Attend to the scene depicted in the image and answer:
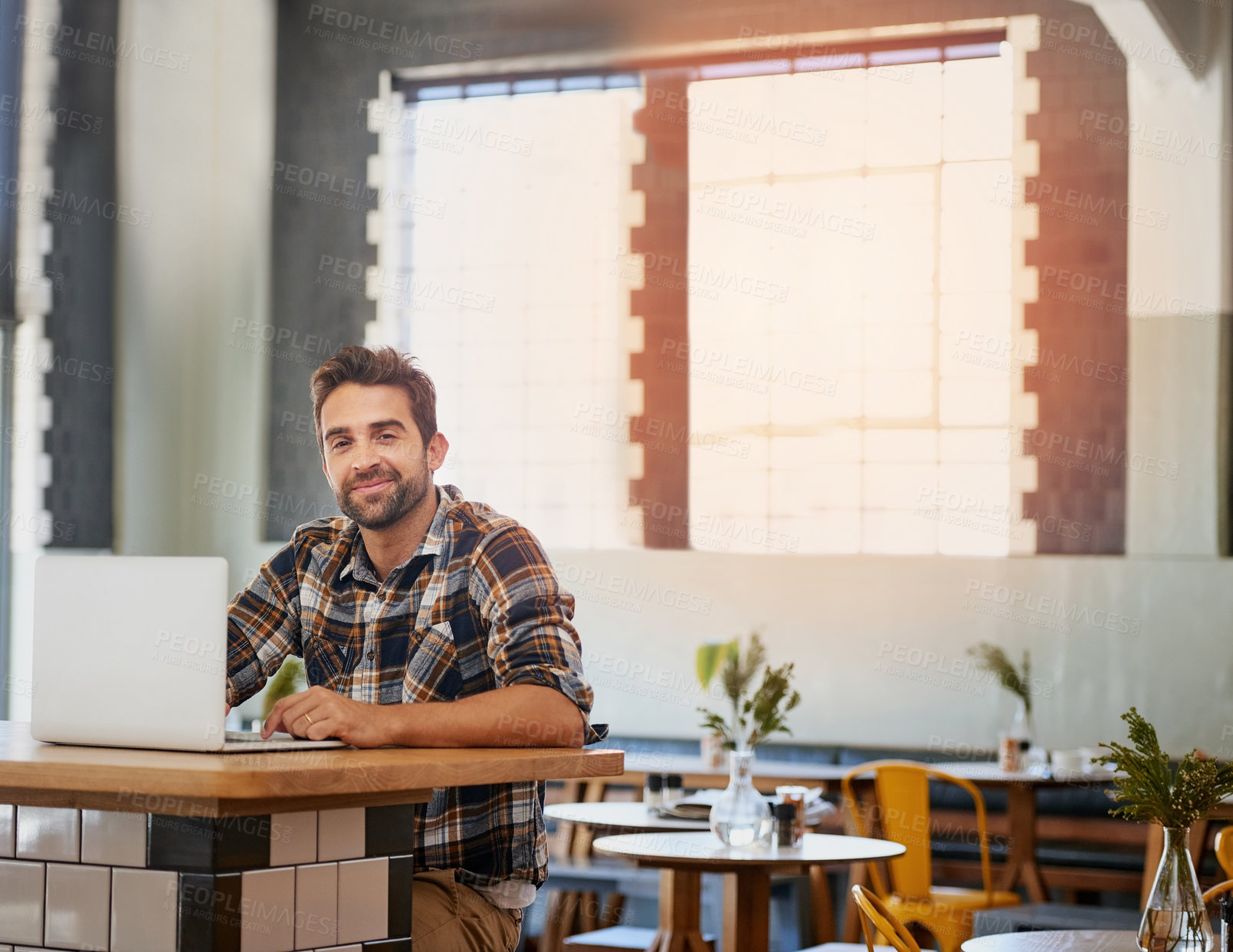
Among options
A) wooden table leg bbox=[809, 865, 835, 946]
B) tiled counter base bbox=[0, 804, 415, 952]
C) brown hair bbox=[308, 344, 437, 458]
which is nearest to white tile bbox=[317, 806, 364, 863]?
tiled counter base bbox=[0, 804, 415, 952]

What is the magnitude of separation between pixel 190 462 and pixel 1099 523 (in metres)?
4.65

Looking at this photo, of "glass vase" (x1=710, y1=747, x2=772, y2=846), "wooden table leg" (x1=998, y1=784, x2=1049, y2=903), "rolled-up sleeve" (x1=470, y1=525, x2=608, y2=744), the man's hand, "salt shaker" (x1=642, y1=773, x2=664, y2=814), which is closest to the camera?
the man's hand

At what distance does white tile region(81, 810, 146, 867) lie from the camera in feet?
5.50

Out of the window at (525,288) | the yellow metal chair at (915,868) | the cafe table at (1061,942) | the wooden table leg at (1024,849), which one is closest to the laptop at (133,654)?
the cafe table at (1061,942)

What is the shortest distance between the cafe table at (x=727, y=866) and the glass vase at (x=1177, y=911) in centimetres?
130

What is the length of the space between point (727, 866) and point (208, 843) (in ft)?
7.95

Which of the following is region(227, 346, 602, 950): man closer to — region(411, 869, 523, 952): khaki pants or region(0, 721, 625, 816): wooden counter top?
region(411, 869, 523, 952): khaki pants

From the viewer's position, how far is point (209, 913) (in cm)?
162

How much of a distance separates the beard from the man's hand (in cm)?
43

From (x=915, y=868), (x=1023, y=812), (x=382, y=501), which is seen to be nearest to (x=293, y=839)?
(x=382, y=501)

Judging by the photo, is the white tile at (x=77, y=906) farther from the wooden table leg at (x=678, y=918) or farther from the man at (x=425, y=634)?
the wooden table leg at (x=678, y=918)

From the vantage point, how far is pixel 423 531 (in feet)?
7.75

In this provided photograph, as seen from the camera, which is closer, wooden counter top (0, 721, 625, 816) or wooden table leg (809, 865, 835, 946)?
wooden counter top (0, 721, 625, 816)

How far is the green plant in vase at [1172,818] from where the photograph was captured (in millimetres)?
2430
